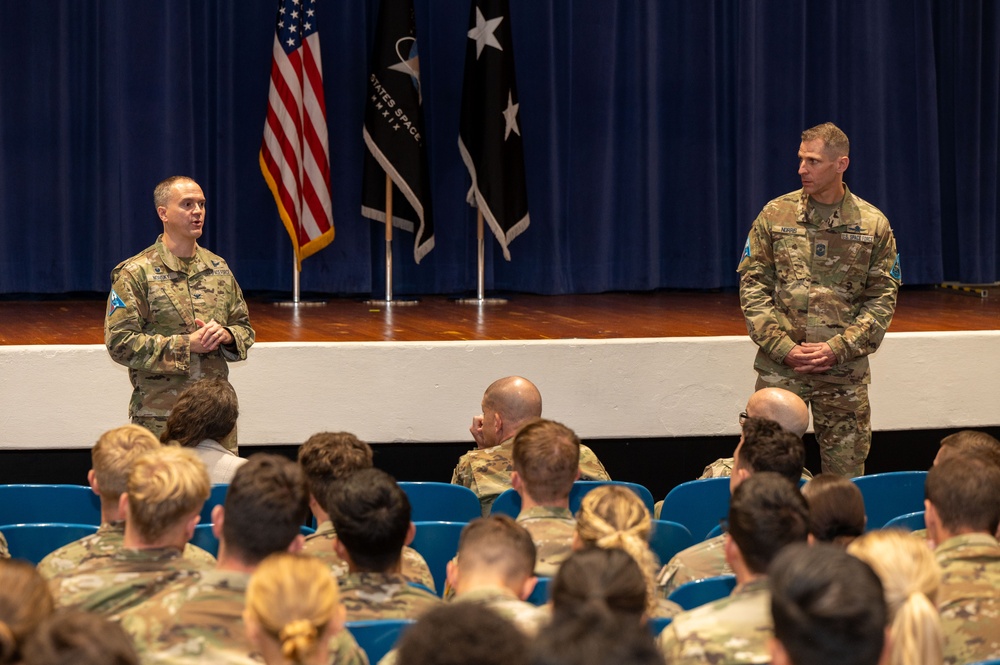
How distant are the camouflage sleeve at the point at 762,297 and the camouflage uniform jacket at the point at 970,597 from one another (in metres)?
2.23

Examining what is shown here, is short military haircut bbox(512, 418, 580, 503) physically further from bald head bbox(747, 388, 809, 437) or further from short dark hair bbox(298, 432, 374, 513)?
bald head bbox(747, 388, 809, 437)

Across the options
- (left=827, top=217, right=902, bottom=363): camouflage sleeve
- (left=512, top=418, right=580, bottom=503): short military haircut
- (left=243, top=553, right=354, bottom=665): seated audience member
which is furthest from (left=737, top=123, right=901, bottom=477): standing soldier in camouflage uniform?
(left=243, top=553, right=354, bottom=665): seated audience member

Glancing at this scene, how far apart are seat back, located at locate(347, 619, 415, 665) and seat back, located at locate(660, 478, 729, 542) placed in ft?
5.37

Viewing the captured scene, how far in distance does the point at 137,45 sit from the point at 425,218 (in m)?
2.24

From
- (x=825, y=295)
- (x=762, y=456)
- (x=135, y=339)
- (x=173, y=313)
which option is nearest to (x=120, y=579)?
(x=762, y=456)

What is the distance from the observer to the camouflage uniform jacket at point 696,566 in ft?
9.73

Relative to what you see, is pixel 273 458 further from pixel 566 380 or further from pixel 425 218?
pixel 425 218

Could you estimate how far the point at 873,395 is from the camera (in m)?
6.22

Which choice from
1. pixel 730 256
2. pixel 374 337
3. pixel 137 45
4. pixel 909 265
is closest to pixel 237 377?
pixel 374 337

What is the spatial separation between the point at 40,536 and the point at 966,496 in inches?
89.7

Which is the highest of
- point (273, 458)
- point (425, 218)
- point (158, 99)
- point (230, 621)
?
point (158, 99)

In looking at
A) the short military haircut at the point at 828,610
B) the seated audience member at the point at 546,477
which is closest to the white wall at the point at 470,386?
the seated audience member at the point at 546,477

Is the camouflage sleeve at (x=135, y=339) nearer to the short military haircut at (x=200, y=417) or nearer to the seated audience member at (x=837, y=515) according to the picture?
the short military haircut at (x=200, y=417)

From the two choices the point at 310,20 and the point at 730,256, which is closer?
the point at 310,20
